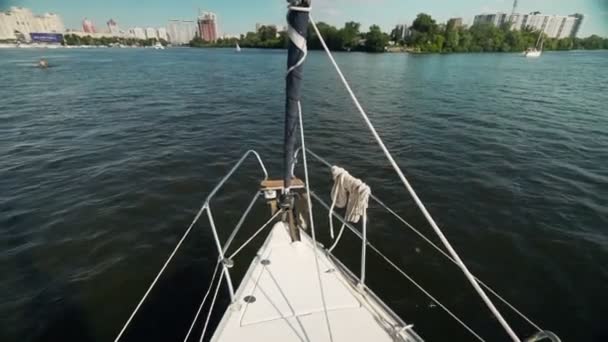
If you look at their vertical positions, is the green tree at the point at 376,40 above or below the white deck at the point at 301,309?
above

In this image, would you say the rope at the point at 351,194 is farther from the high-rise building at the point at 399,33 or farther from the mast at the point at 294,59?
the high-rise building at the point at 399,33

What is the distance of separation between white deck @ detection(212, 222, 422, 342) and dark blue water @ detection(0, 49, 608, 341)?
2.45 m

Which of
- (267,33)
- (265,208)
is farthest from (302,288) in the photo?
(267,33)

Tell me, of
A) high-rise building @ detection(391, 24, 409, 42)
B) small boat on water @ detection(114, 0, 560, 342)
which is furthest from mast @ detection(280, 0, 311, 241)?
high-rise building @ detection(391, 24, 409, 42)

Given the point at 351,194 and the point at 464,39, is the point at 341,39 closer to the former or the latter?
the point at 464,39

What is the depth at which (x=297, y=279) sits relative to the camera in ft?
11.6

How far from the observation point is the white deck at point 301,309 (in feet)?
9.31

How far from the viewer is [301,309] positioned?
3127 mm

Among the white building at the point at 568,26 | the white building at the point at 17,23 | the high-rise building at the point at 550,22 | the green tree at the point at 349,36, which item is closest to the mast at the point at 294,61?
the green tree at the point at 349,36

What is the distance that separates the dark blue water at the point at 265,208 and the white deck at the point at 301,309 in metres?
2.45

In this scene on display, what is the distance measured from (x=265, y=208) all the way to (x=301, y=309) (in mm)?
5093

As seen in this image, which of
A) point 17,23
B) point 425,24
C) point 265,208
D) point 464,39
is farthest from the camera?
point 17,23

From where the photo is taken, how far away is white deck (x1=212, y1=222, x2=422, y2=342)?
2838 mm

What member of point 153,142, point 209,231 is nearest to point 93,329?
point 209,231
